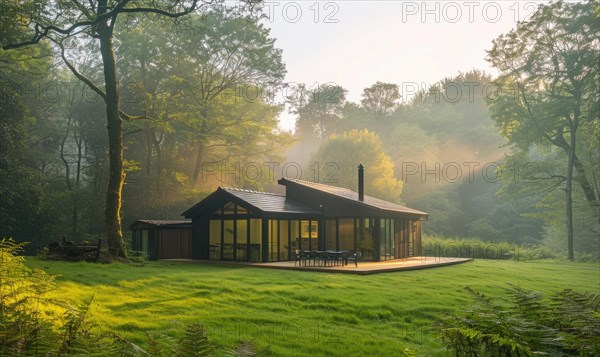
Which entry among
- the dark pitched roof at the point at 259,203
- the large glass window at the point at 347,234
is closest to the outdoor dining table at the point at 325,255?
the dark pitched roof at the point at 259,203

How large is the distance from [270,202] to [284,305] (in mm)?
13373

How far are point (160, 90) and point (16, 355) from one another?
36106mm

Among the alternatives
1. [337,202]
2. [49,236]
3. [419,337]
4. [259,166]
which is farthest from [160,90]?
[419,337]

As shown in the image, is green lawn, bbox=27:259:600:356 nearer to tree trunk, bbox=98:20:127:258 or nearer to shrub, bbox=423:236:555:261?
tree trunk, bbox=98:20:127:258

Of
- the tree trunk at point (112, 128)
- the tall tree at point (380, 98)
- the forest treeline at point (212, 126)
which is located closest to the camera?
the tree trunk at point (112, 128)

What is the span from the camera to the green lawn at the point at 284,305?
793cm

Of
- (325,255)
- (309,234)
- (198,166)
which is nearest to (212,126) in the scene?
(198,166)

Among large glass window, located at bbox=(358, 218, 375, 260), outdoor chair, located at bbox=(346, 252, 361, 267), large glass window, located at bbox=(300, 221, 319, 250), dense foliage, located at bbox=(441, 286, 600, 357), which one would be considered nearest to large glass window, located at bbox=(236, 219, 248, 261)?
large glass window, located at bbox=(300, 221, 319, 250)

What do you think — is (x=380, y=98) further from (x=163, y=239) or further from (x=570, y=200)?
(x=163, y=239)

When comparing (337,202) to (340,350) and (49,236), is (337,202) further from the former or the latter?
(49,236)

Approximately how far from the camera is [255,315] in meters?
9.48

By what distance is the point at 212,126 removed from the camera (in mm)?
35969

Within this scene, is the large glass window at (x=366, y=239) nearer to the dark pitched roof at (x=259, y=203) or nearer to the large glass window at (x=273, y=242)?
the dark pitched roof at (x=259, y=203)

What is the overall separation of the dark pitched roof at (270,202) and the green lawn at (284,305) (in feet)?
21.5
